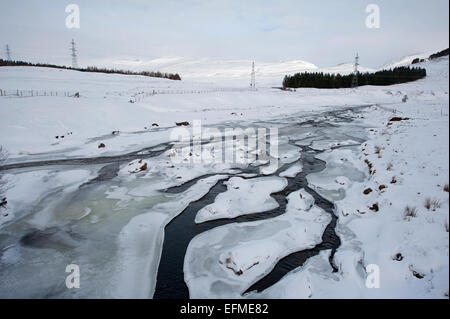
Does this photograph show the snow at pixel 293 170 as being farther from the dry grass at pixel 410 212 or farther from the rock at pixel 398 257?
the rock at pixel 398 257

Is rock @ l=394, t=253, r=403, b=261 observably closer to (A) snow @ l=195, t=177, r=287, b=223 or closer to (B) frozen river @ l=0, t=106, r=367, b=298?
(B) frozen river @ l=0, t=106, r=367, b=298

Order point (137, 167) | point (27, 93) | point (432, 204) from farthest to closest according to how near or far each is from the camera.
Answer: point (27, 93), point (137, 167), point (432, 204)

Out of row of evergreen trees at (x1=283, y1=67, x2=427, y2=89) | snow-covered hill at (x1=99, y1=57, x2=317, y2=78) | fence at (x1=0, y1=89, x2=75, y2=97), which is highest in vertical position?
snow-covered hill at (x1=99, y1=57, x2=317, y2=78)

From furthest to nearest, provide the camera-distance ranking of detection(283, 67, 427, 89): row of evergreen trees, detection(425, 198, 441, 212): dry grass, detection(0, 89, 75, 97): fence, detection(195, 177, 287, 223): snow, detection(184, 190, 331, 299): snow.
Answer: detection(283, 67, 427, 89): row of evergreen trees, detection(0, 89, 75, 97): fence, detection(195, 177, 287, 223): snow, detection(425, 198, 441, 212): dry grass, detection(184, 190, 331, 299): snow

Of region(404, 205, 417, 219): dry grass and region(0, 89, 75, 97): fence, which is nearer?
region(404, 205, 417, 219): dry grass

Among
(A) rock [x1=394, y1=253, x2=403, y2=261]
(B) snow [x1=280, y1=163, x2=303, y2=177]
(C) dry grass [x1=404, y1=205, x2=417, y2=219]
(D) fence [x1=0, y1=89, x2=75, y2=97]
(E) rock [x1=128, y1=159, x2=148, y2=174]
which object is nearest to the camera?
(A) rock [x1=394, y1=253, x2=403, y2=261]

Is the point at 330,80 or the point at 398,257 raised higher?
the point at 330,80

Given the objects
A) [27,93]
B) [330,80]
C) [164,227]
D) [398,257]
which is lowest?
[164,227]

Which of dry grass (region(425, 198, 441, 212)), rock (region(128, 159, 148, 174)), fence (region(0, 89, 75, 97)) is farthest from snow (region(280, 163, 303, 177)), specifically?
fence (region(0, 89, 75, 97))

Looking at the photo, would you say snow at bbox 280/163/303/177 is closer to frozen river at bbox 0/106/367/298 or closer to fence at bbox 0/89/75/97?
frozen river at bbox 0/106/367/298

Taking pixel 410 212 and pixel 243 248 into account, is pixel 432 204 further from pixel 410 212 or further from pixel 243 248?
pixel 243 248

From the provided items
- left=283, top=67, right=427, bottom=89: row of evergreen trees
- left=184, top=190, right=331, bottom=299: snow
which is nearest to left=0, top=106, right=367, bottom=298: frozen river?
left=184, top=190, right=331, bottom=299: snow

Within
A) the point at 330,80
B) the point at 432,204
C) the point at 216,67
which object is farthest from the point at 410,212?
the point at 216,67

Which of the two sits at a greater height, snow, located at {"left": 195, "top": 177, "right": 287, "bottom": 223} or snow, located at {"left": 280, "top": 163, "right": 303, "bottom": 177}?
snow, located at {"left": 280, "top": 163, "right": 303, "bottom": 177}
